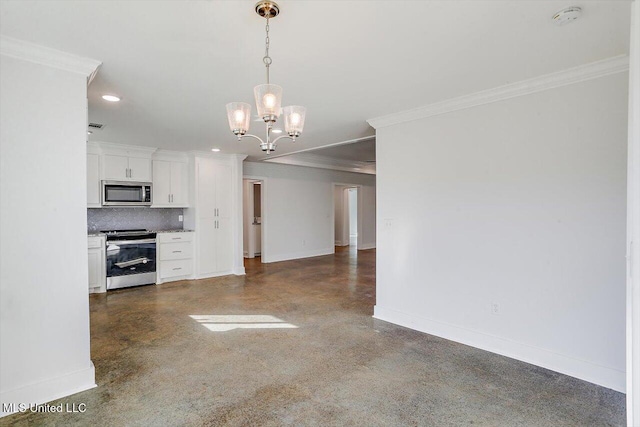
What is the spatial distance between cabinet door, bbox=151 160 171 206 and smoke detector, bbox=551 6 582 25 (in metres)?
6.03

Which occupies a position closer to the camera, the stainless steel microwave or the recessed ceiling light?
the recessed ceiling light

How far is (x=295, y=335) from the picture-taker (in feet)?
11.5

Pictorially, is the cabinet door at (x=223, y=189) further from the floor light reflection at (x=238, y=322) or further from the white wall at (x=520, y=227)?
the white wall at (x=520, y=227)

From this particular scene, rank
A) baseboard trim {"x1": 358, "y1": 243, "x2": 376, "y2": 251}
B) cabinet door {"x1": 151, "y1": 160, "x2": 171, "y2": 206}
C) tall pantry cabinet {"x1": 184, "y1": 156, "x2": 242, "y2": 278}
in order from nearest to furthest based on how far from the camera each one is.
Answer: cabinet door {"x1": 151, "y1": 160, "x2": 171, "y2": 206}
tall pantry cabinet {"x1": 184, "y1": 156, "x2": 242, "y2": 278}
baseboard trim {"x1": 358, "y1": 243, "x2": 376, "y2": 251}

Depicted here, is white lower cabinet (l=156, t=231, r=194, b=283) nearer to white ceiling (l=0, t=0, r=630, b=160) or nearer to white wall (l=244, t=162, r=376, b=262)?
white wall (l=244, t=162, r=376, b=262)

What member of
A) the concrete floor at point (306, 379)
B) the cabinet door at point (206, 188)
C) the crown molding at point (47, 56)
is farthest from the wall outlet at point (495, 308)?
the cabinet door at point (206, 188)

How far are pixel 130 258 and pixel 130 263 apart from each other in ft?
0.28

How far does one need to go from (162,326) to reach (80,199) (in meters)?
1.92

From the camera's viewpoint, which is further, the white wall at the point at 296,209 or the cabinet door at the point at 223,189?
the white wall at the point at 296,209

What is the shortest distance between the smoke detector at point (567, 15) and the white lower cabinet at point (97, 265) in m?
6.07

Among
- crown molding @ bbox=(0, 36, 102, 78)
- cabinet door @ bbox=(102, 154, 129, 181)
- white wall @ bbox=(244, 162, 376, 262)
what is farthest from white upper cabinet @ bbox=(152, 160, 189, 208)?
crown molding @ bbox=(0, 36, 102, 78)

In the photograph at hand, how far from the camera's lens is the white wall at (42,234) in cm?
218

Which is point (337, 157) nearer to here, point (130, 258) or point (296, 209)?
point (296, 209)

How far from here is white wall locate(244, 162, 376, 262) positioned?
8039 mm
